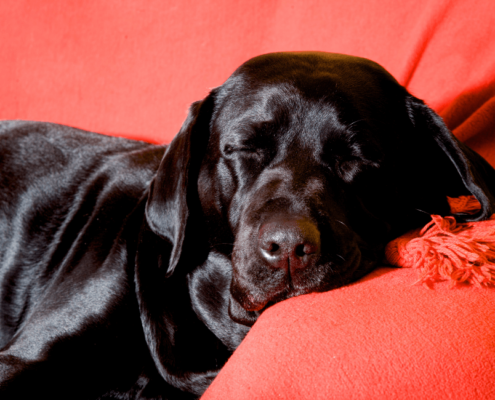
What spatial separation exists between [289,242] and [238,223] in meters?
0.32

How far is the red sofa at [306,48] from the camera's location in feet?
2.92

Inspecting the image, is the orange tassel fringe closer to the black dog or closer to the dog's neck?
the black dog

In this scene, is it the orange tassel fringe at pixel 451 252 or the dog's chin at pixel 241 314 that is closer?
the orange tassel fringe at pixel 451 252

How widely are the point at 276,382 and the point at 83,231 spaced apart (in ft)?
3.64

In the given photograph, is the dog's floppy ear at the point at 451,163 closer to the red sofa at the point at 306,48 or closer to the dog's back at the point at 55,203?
the red sofa at the point at 306,48

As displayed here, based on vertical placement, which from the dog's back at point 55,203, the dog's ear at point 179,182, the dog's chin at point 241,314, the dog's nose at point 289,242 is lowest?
the dog's back at point 55,203

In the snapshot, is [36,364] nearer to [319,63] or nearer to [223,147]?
[223,147]

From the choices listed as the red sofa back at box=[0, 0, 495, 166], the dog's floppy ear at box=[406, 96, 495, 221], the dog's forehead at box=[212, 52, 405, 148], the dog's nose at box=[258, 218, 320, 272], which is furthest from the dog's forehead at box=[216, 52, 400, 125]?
the red sofa back at box=[0, 0, 495, 166]

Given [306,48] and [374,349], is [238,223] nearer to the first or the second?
[374,349]

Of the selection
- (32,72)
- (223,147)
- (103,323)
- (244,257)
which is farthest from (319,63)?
(32,72)

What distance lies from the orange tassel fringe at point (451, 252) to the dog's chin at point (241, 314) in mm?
393

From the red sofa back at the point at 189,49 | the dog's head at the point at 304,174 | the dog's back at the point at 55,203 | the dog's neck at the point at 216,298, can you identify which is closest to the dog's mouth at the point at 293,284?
the dog's head at the point at 304,174

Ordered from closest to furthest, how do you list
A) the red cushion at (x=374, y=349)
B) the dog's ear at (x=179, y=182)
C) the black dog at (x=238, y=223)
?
the red cushion at (x=374, y=349), the black dog at (x=238, y=223), the dog's ear at (x=179, y=182)

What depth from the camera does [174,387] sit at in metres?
1.45
